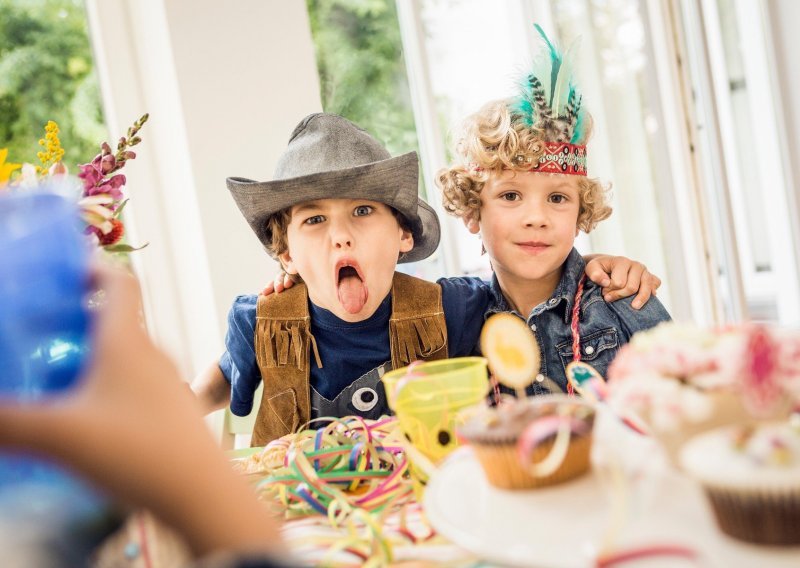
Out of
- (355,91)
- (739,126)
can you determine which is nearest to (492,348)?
(355,91)

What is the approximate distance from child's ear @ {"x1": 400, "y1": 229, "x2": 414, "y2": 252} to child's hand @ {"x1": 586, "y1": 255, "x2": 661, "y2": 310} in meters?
0.34

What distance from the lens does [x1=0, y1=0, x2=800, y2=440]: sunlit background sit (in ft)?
7.20

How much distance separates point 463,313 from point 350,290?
266 millimetres

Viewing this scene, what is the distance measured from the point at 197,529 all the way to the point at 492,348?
0.37 m

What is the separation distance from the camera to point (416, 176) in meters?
1.24

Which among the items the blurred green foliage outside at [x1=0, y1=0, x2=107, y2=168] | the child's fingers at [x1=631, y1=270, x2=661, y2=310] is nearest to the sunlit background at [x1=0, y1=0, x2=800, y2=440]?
the blurred green foliage outside at [x1=0, y1=0, x2=107, y2=168]

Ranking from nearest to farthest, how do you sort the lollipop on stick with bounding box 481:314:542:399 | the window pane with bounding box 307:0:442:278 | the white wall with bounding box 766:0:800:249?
the lollipop on stick with bounding box 481:314:542:399 → the window pane with bounding box 307:0:442:278 → the white wall with bounding box 766:0:800:249

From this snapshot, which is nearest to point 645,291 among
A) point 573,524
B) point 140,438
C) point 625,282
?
point 625,282

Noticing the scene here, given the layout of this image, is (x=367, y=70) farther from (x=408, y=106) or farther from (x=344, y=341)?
(x=344, y=341)

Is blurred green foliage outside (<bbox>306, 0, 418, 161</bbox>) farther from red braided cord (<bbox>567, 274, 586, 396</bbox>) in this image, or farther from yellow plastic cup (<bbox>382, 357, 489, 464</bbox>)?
yellow plastic cup (<bbox>382, 357, 489, 464</bbox>)

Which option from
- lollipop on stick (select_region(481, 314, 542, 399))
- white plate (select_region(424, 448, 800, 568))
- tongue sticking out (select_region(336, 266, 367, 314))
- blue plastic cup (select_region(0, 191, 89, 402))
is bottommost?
white plate (select_region(424, 448, 800, 568))

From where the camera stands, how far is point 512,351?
0.64 meters

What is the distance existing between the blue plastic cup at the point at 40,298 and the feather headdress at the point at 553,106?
1.07m

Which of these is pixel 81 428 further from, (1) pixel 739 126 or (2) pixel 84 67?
(1) pixel 739 126
